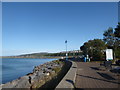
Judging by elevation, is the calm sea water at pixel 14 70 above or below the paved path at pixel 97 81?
below

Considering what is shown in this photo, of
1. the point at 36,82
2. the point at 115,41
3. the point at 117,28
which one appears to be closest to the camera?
the point at 36,82

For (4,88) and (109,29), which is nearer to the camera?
(4,88)

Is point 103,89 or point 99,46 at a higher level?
point 99,46

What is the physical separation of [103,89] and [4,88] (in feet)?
25.0

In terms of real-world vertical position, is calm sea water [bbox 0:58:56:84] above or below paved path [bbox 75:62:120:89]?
below

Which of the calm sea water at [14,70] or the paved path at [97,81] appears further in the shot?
the calm sea water at [14,70]

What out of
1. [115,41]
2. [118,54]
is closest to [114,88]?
[118,54]

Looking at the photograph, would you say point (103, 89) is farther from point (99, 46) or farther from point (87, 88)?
point (99, 46)

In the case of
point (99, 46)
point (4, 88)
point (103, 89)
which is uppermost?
point (99, 46)

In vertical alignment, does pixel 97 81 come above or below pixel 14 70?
above

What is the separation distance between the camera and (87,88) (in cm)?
693

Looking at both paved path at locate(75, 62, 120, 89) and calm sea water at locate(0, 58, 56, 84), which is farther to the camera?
calm sea water at locate(0, 58, 56, 84)

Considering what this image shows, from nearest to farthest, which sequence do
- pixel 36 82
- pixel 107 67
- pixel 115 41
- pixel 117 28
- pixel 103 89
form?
pixel 103 89, pixel 36 82, pixel 107 67, pixel 117 28, pixel 115 41

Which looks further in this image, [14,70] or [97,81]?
[14,70]
